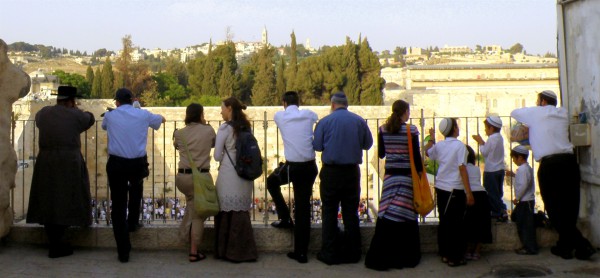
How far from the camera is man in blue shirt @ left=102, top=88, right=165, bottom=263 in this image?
18.1ft

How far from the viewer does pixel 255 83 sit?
153 feet

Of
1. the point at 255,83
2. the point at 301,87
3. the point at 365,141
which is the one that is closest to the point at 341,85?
the point at 301,87

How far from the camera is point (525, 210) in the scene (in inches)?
230

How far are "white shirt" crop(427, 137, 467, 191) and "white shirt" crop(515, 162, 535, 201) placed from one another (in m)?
0.67

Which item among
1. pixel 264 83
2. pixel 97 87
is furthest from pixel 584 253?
pixel 97 87

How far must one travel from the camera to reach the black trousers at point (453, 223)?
5504 millimetres

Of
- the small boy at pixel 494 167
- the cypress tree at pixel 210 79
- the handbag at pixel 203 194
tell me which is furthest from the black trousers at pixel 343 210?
the cypress tree at pixel 210 79

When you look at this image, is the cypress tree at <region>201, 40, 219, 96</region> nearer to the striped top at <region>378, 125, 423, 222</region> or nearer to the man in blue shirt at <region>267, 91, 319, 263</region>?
the man in blue shirt at <region>267, 91, 319, 263</region>

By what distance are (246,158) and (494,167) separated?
7.23ft

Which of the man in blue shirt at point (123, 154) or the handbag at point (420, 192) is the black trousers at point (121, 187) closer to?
the man in blue shirt at point (123, 154)

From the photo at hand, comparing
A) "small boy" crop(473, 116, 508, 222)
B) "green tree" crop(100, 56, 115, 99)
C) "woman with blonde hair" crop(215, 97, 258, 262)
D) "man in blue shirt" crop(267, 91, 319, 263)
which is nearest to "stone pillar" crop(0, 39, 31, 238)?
"woman with blonde hair" crop(215, 97, 258, 262)

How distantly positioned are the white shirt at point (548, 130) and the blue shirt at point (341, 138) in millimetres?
1346

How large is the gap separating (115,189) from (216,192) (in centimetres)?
77

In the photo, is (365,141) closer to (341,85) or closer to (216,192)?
(216,192)
